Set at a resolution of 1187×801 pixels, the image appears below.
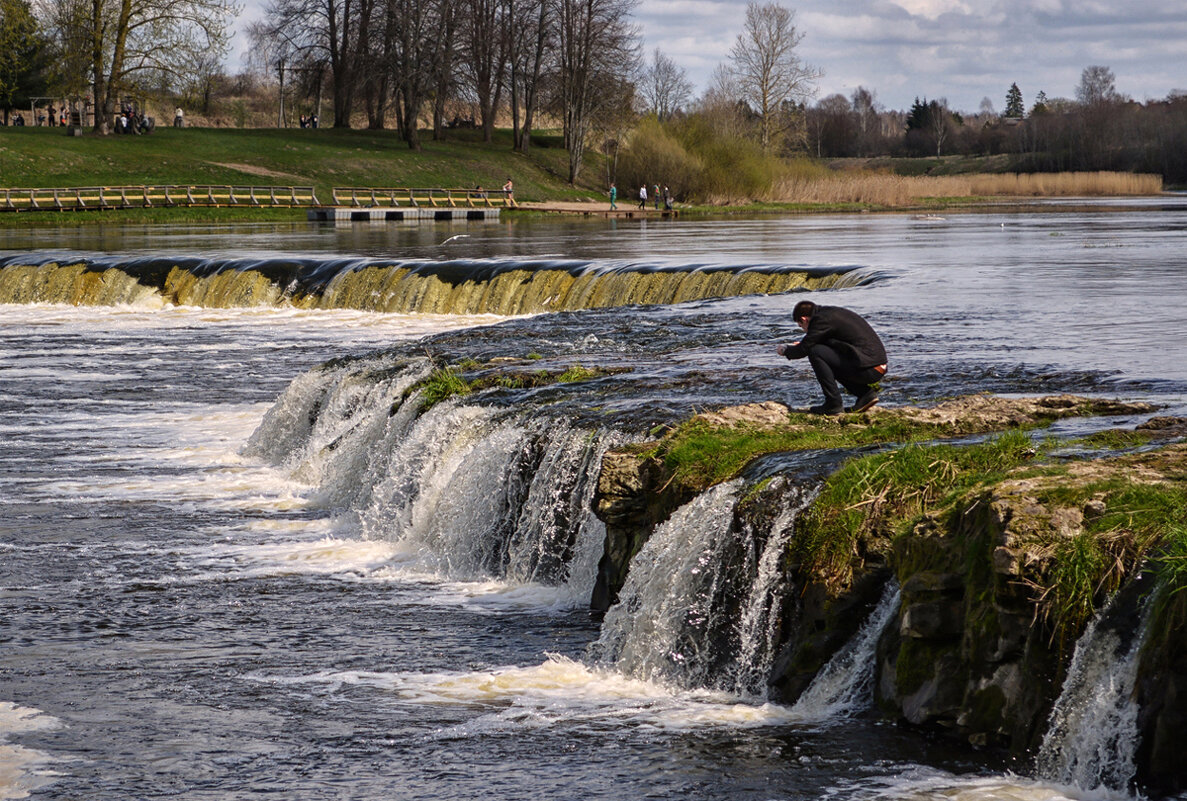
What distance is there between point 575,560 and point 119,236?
119 feet

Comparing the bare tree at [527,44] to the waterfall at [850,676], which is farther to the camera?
the bare tree at [527,44]

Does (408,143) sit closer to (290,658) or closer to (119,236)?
(119,236)

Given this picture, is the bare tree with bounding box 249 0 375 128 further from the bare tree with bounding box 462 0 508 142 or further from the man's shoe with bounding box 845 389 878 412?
the man's shoe with bounding box 845 389 878 412

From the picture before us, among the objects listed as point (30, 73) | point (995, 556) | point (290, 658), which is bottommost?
point (290, 658)

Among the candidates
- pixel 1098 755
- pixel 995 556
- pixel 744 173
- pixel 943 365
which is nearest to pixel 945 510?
pixel 995 556

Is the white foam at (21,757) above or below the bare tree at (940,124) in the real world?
below

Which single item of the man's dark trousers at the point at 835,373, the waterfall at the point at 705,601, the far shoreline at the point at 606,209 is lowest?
the waterfall at the point at 705,601

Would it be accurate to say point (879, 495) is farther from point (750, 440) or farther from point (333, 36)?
point (333, 36)

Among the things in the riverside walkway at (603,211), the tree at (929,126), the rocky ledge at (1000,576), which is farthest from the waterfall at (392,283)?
the tree at (929,126)

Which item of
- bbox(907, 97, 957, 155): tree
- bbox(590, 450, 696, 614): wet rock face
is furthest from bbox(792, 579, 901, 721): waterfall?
bbox(907, 97, 957, 155): tree

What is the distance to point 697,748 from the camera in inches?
277

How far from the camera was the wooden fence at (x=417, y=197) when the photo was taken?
202 feet

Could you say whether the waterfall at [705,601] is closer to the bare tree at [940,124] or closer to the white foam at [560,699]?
the white foam at [560,699]

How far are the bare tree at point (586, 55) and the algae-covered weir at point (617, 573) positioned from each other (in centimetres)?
6157
